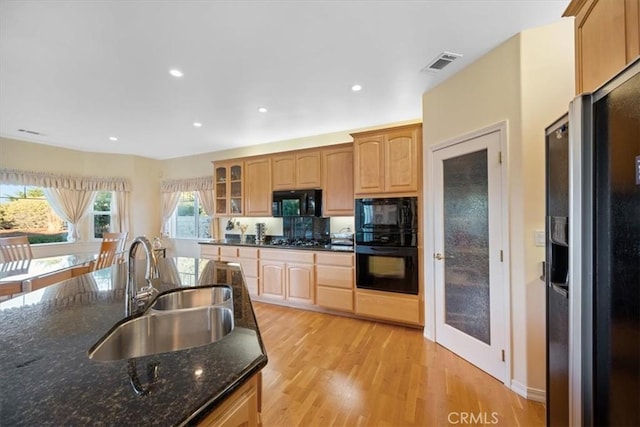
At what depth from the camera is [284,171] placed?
4.19m

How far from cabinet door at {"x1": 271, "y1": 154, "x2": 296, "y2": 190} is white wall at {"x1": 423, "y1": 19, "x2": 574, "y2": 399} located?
272cm

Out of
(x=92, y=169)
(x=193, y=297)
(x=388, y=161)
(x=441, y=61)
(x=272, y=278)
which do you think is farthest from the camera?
(x=92, y=169)

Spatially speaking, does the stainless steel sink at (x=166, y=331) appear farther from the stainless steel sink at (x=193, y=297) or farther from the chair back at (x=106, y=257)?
the chair back at (x=106, y=257)

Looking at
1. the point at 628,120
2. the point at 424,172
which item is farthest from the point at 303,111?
the point at 628,120

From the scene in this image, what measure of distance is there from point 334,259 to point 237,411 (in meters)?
2.77

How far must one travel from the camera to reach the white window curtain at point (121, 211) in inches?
211

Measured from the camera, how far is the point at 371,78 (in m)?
2.53

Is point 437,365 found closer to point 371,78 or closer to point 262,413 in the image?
point 262,413

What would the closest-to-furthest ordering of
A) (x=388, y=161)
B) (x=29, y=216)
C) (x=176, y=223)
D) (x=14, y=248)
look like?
(x=14, y=248)
(x=388, y=161)
(x=29, y=216)
(x=176, y=223)

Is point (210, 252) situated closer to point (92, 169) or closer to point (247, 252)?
point (247, 252)

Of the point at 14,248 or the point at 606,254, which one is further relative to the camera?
the point at 14,248

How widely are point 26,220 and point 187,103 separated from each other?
12.9ft

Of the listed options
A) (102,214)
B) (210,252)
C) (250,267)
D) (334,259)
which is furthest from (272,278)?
(102,214)

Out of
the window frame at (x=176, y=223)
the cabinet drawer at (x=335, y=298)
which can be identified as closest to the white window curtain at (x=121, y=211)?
the window frame at (x=176, y=223)
